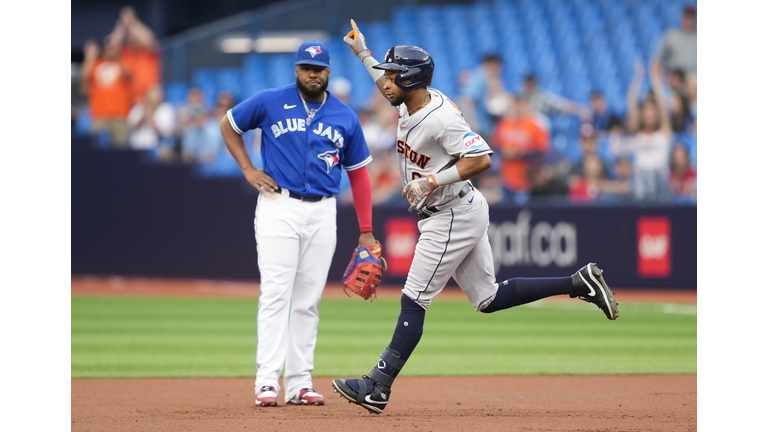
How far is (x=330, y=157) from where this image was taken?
18.9 feet

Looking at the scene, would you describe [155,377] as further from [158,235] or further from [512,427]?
[158,235]

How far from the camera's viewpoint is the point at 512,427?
4.89 meters

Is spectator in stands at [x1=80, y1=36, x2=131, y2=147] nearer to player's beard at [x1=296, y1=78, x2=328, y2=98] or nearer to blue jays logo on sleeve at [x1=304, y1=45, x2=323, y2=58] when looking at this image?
player's beard at [x1=296, y1=78, x2=328, y2=98]

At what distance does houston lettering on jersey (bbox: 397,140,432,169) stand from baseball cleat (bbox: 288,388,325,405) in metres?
1.62

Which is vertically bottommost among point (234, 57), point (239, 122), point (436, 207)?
point (436, 207)

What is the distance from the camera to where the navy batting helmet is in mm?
5109

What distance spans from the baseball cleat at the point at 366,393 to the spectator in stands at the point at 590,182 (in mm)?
9169

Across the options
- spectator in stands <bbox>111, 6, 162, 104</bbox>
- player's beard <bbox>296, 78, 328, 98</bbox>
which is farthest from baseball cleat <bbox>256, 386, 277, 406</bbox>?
spectator in stands <bbox>111, 6, 162, 104</bbox>

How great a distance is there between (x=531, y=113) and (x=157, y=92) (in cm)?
678

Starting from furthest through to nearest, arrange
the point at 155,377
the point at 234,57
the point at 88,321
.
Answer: the point at 234,57 < the point at 88,321 < the point at 155,377

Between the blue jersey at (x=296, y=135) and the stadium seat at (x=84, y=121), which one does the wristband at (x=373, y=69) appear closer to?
the blue jersey at (x=296, y=135)

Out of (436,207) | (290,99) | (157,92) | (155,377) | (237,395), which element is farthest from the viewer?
(157,92)

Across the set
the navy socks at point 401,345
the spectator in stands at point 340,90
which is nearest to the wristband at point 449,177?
the navy socks at point 401,345

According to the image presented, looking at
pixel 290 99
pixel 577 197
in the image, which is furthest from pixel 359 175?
pixel 577 197
